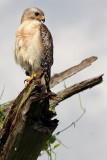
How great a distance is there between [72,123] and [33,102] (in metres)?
1.75

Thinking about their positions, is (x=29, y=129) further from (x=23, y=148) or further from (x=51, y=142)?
(x=51, y=142)

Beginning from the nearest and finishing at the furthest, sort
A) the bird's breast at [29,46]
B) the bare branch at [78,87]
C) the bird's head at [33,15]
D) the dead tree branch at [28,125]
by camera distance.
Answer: the dead tree branch at [28,125] < the bare branch at [78,87] < the bird's breast at [29,46] < the bird's head at [33,15]

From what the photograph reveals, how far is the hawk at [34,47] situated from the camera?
19.2 ft

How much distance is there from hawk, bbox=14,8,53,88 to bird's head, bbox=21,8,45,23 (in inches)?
15.6

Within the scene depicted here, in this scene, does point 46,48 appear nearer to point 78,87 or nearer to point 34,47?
point 34,47

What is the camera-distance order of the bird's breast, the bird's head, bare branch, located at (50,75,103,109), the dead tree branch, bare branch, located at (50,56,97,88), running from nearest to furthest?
the dead tree branch → bare branch, located at (50,75,103,109) → bare branch, located at (50,56,97,88) → the bird's breast → the bird's head

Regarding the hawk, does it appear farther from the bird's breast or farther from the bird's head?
the bird's head

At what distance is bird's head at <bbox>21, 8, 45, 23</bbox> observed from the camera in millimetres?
6738

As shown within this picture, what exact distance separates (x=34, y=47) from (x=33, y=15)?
1.25 m

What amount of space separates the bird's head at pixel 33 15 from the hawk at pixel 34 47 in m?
0.40

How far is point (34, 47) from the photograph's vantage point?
19.1 feet

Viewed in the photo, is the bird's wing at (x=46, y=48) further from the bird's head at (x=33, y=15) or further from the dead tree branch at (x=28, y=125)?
the dead tree branch at (x=28, y=125)

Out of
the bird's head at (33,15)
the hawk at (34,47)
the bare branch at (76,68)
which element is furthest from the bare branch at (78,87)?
the bird's head at (33,15)

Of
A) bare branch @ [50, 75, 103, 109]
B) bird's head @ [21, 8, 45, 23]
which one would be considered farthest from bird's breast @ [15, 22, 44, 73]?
bare branch @ [50, 75, 103, 109]
